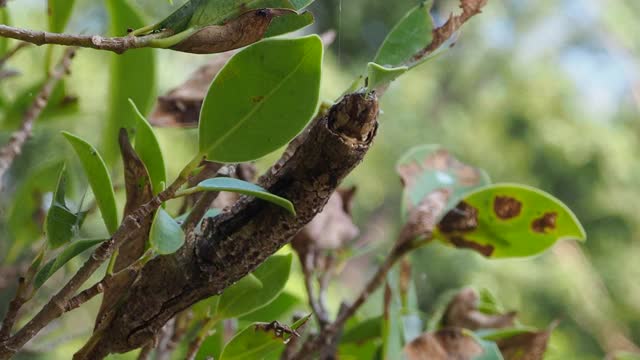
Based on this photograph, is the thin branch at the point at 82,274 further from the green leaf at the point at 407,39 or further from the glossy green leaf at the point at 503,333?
the glossy green leaf at the point at 503,333

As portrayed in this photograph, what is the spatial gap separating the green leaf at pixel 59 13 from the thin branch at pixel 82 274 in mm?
243

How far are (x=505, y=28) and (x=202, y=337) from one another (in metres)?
5.41

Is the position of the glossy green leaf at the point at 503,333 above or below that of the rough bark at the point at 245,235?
below

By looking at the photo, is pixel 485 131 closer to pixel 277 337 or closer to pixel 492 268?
pixel 492 268

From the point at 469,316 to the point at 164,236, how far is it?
0.31 metres

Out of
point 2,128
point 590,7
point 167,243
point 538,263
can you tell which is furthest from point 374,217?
point 167,243

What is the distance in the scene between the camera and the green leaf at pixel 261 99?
30cm

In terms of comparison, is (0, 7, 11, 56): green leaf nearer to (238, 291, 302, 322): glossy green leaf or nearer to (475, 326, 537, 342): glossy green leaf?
(238, 291, 302, 322): glossy green leaf

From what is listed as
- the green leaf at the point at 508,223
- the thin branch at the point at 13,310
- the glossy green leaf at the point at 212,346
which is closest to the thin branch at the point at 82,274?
the thin branch at the point at 13,310

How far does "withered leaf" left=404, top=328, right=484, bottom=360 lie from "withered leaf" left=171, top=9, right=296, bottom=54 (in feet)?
0.83

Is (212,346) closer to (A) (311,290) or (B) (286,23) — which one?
(A) (311,290)

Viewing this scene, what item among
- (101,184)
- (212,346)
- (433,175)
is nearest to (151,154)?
Result: (101,184)

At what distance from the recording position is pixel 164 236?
27 cm

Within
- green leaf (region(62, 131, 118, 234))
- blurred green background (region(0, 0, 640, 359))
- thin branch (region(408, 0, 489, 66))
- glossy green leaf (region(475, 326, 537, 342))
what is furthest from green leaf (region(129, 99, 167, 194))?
blurred green background (region(0, 0, 640, 359))
